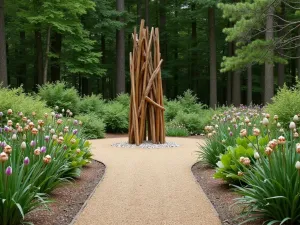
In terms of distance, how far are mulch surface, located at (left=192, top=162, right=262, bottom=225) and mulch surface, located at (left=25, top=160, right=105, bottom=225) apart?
1560 millimetres

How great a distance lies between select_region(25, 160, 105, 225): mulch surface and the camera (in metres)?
3.71

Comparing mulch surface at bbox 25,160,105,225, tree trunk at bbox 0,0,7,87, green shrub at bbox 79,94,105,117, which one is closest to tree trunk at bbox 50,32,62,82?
tree trunk at bbox 0,0,7,87

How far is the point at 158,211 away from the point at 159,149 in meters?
5.01

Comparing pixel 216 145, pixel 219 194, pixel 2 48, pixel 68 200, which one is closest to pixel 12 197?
pixel 68 200

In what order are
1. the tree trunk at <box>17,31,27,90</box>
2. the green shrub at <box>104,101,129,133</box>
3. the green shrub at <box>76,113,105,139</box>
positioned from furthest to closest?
the tree trunk at <box>17,31,27,90</box>
the green shrub at <box>104,101,129,133</box>
the green shrub at <box>76,113,105,139</box>

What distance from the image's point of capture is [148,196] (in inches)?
185

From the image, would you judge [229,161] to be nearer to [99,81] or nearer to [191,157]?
[191,157]

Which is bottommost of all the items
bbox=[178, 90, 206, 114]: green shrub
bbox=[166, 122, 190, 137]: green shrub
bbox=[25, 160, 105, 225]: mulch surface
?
bbox=[166, 122, 190, 137]: green shrub

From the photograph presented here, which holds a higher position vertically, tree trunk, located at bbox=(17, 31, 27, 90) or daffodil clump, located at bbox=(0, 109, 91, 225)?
tree trunk, located at bbox=(17, 31, 27, 90)

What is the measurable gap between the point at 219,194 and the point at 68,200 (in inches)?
75.2

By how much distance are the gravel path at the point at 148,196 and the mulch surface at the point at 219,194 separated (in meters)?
0.09

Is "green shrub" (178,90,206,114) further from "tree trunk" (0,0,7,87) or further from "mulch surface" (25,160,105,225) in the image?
"mulch surface" (25,160,105,225)

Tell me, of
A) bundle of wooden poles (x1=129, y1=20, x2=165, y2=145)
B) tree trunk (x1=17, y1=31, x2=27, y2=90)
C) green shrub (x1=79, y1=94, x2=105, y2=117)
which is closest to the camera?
bundle of wooden poles (x1=129, y1=20, x2=165, y2=145)

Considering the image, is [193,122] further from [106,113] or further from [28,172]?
[28,172]
